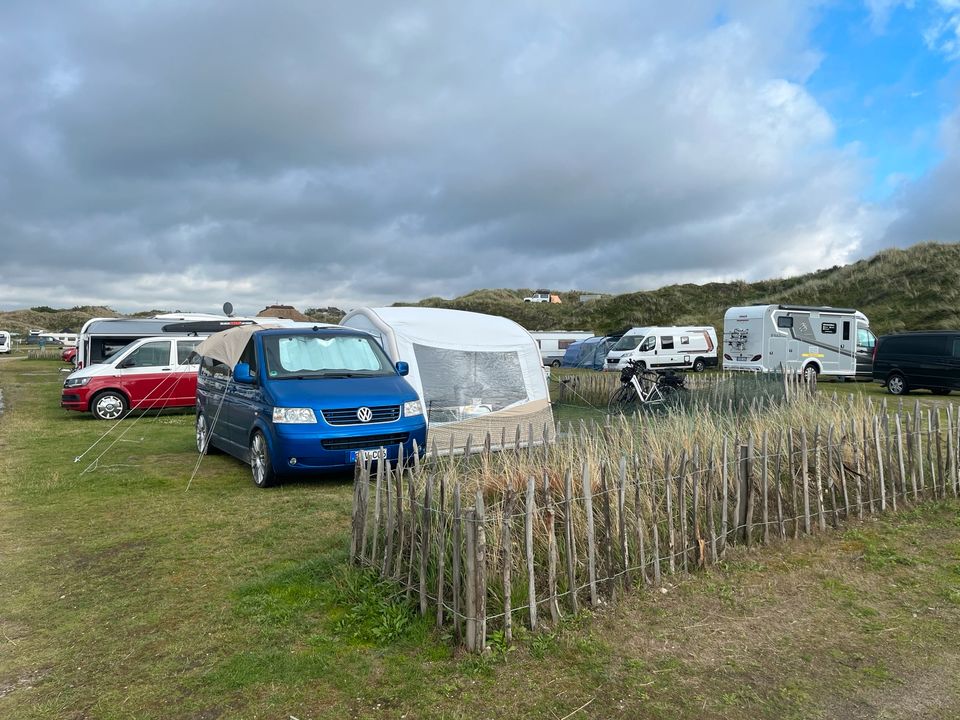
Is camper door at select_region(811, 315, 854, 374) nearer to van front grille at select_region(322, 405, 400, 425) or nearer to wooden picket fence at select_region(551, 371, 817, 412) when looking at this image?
wooden picket fence at select_region(551, 371, 817, 412)

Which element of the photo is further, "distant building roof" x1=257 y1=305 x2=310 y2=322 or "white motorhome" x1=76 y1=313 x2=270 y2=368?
"distant building roof" x1=257 y1=305 x2=310 y2=322

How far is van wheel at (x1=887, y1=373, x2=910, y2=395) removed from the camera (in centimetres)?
1961

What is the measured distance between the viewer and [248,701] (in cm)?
316

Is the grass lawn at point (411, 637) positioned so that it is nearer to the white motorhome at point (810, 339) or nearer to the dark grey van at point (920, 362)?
the dark grey van at point (920, 362)

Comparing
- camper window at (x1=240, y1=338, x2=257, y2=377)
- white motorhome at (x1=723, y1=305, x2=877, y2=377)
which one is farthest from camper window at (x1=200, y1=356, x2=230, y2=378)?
white motorhome at (x1=723, y1=305, x2=877, y2=377)

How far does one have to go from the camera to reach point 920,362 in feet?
62.9

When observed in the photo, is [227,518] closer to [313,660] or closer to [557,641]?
[313,660]

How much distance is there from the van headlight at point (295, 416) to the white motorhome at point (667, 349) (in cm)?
2247

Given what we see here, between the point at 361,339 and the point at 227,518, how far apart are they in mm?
3136

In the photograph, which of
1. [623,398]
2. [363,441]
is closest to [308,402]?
[363,441]

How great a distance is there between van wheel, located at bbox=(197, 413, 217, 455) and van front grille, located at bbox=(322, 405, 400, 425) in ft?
10.3

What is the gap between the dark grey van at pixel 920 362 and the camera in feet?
61.3

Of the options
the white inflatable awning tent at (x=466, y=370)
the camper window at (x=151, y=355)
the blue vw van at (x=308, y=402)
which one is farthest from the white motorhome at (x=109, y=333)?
the blue vw van at (x=308, y=402)

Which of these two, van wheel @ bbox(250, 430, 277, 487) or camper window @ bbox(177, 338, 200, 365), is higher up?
camper window @ bbox(177, 338, 200, 365)
